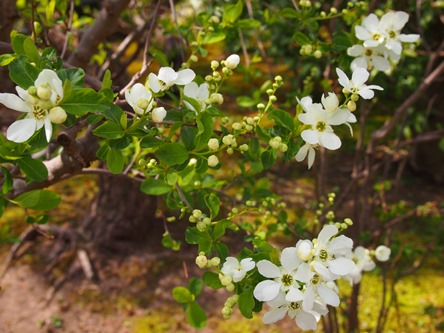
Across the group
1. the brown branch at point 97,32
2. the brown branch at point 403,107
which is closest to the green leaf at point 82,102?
the brown branch at point 97,32

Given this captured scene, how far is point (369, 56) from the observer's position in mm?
929

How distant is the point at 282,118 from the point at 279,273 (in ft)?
0.69

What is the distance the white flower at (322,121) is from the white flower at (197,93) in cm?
15

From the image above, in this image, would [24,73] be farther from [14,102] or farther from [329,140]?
[329,140]

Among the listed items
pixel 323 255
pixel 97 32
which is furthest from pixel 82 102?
pixel 97 32

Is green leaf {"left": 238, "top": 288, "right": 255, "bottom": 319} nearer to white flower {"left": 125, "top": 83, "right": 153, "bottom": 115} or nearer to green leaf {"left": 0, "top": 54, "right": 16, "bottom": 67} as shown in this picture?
white flower {"left": 125, "top": 83, "right": 153, "bottom": 115}

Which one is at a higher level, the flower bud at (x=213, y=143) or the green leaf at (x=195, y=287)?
the flower bud at (x=213, y=143)

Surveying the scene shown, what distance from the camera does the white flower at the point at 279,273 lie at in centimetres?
62

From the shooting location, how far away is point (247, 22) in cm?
104

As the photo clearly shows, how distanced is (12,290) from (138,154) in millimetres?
1255

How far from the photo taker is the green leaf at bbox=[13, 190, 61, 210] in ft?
2.31

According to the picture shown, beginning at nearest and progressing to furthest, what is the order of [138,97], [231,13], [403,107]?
[138,97] < [231,13] < [403,107]

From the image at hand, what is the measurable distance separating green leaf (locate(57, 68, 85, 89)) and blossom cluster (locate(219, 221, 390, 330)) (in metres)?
0.30

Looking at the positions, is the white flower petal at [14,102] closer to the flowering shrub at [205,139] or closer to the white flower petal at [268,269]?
the flowering shrub at [205,139]
